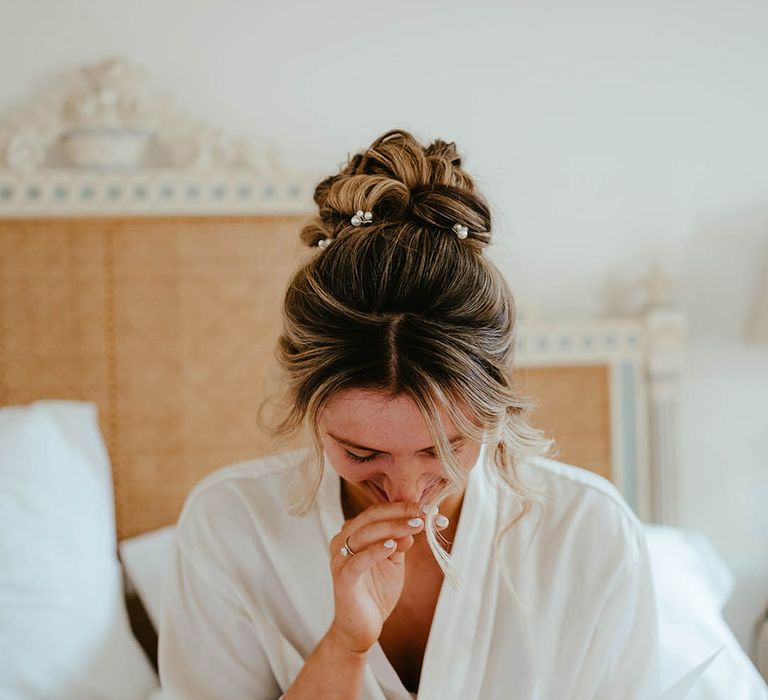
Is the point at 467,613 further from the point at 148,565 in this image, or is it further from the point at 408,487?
the point at 148,565

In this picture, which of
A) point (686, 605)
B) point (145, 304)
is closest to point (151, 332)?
point (145, 304)

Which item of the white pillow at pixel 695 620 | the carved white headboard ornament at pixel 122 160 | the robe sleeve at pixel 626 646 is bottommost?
the white pillow at pixel 695 620

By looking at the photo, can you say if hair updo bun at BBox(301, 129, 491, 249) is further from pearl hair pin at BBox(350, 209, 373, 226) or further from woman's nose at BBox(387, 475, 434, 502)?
woman's nose at BBox(387, 475, 434, 502)

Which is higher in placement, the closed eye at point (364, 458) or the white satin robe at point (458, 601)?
the closed eye at point (364, 458)

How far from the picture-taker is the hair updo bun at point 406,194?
1057mm

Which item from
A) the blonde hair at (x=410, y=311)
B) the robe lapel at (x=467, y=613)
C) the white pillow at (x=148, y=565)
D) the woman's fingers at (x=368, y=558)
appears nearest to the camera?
the blonde hair at (x=410, y=311)

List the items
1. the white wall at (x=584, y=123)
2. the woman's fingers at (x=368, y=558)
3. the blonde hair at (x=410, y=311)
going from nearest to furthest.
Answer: the blonde hair at (x=410, y=311) < the woman's fingers at (x=368, y=558) < the white wall at (x=584, y=123)

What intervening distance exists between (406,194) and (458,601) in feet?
1.81

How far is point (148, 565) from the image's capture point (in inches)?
70.9

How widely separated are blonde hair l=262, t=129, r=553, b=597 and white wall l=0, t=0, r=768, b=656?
3.53 ft

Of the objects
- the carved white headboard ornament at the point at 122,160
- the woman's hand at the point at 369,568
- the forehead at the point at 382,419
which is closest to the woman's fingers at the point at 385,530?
the woman's hand at the point at 369,568

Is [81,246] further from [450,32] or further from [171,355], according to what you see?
[450,32]

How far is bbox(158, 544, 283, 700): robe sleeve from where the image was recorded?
1250 millimetres

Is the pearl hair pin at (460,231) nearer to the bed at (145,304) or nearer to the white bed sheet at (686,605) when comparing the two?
the white bed sheet at (686,605)
